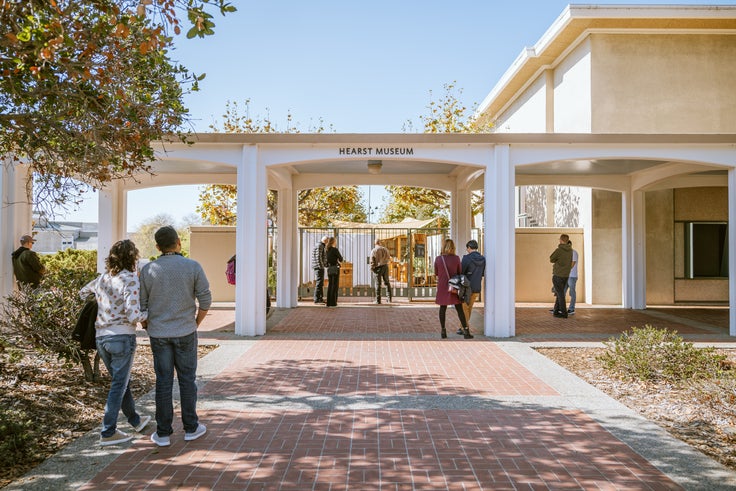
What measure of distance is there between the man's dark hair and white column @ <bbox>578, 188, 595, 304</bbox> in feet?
49.0

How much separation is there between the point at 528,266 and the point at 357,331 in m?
8.42

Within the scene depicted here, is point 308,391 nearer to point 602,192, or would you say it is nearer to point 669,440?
point 669,440

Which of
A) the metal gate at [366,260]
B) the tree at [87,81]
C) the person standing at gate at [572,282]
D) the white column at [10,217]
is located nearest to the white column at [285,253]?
the metal gate at [366,260]

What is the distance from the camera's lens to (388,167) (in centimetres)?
1448

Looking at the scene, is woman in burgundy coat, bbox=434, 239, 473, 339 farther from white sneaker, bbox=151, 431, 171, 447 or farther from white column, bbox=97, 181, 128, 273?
white column, bbox=97, 181, 128, 273

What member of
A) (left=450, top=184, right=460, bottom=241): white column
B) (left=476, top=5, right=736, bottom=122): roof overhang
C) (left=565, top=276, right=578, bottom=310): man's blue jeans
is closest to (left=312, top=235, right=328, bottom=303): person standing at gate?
(left=450, top=184, right=460, bottom=241): white column

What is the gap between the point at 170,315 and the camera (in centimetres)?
501

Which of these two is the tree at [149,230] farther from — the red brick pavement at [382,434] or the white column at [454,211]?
the red brick pavement at [382,434]

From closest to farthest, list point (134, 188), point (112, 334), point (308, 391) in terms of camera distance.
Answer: point (112, 334) → point (308, 391) → point (134, 188)

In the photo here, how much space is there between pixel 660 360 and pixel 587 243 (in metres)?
10.9

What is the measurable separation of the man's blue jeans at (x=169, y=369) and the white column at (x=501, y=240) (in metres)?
7.28

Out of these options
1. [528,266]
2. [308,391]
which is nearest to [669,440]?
[308,391]

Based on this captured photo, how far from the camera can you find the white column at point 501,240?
11.4 meters

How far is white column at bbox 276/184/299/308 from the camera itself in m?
15.9
